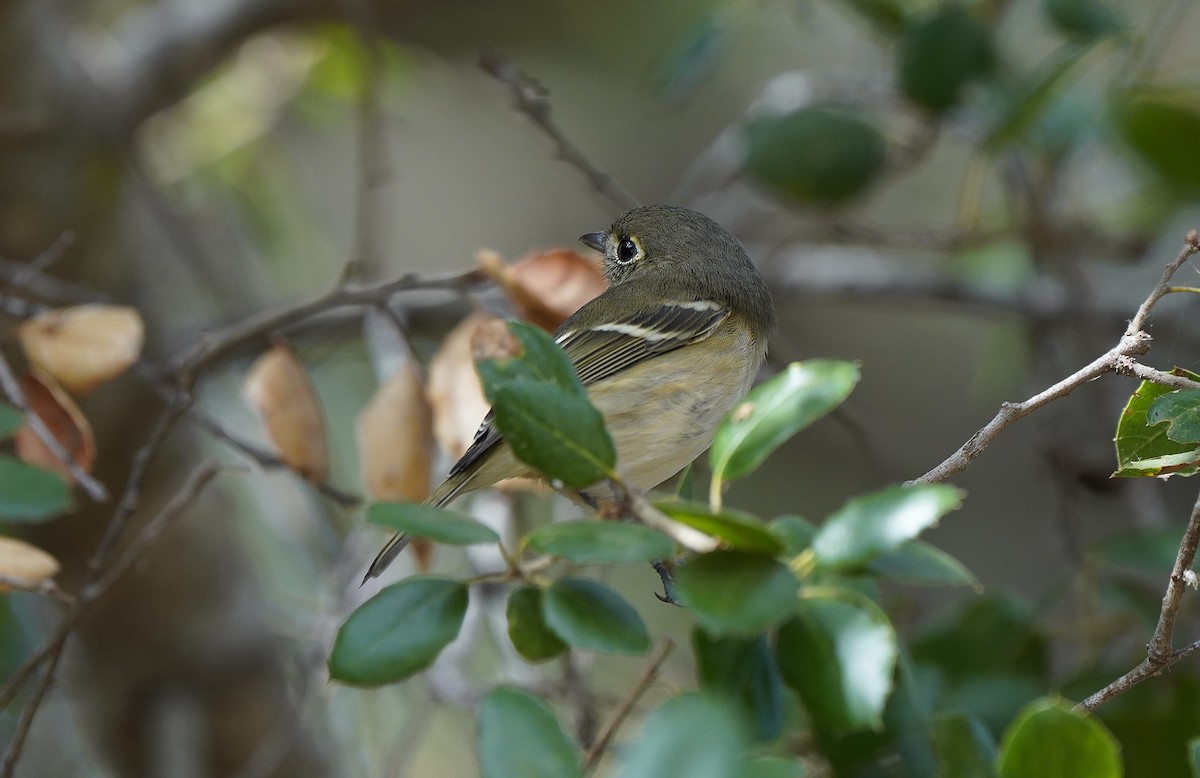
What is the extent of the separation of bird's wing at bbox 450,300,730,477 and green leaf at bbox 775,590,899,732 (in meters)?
1.10

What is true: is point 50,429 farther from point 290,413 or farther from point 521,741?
point 521,741

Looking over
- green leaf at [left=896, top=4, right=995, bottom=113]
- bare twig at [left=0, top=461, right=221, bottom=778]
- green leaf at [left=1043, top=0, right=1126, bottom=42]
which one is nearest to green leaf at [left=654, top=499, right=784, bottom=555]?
bare twig at [left=0, top=461, right=221, bottom=778]

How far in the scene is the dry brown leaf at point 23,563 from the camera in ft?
4.70

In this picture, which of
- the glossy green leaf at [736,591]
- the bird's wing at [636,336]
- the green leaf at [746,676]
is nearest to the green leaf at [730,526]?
the glossy green leaf at [736,591]

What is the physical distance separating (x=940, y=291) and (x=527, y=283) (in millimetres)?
1554

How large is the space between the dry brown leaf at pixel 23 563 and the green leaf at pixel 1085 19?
1.96 metres

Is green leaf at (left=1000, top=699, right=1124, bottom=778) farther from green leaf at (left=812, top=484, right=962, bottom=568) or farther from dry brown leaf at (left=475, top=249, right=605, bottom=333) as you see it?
dry brown leaf at (left=475, top=249, right=605, bottom=333)

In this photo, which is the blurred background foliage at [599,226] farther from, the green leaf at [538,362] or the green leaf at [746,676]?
the green leaf at [538,362]

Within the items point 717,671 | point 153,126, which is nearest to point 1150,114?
point 717,671

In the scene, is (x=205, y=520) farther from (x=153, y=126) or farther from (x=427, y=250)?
(x=427, y=250)

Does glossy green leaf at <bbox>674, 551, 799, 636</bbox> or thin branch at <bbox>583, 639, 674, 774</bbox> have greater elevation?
glossy green leaf at <bbox>674, 551, 799, 636</bbox>

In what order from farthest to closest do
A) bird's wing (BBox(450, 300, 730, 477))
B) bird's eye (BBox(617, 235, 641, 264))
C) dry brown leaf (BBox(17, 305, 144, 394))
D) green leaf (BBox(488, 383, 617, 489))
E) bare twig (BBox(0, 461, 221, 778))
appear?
bird's eye (BBox(617, 235, 641, 264)) < bird's wing (BBox(450, 300, 730, 477)) < dry brown leaf (BBox(17, 305, 144, 394)) < bare twig (BBox(0, 461, 221, 778)) < green leaf (BBox(488, 383, 617, 489))

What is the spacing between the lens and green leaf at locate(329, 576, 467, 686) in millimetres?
944

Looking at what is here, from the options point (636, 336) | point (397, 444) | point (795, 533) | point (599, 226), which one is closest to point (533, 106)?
point (636, 336)
